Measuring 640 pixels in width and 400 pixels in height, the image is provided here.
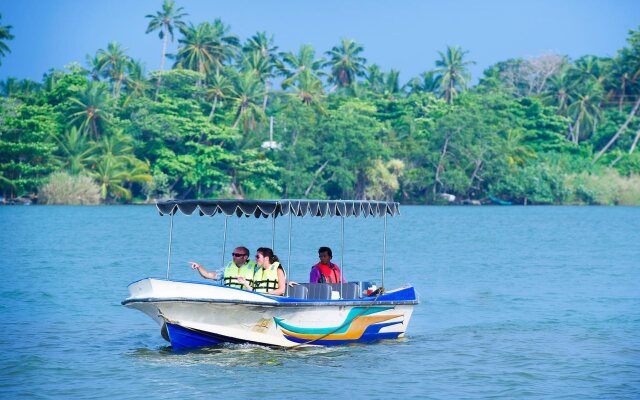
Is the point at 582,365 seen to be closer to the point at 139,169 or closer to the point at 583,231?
the point at 583,231

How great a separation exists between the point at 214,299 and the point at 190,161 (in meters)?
62.2

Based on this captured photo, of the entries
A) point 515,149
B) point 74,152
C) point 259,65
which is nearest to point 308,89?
point 259,65

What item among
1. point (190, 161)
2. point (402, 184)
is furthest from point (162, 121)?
point (402, 184)

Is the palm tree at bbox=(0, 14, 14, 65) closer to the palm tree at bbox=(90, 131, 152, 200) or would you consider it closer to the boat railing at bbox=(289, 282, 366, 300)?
the palm tree at bbox=(90, 131, 152, 200)

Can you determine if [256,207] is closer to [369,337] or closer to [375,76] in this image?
[369,337]

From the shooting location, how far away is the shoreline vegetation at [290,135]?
247ft

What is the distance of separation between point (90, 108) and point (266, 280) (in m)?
62.4

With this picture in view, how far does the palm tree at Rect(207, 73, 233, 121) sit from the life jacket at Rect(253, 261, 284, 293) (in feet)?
212

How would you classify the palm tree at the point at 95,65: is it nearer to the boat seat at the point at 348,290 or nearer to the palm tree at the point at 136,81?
the palm tree at the point at 136,81

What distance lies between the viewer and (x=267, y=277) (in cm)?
1558

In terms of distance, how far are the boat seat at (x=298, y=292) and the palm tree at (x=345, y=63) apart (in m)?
83.2

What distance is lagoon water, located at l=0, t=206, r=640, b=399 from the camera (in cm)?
1419

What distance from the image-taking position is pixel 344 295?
1653 centimetres

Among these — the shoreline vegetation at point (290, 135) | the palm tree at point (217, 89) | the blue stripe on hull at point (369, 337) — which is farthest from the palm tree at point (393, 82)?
the blue stripe on hull at point (369, 337)
